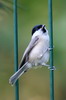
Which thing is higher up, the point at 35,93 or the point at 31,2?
the point at 31,2

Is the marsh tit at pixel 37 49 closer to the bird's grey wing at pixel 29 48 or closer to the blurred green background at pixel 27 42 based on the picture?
the bird's grey wing at pixel 29 48

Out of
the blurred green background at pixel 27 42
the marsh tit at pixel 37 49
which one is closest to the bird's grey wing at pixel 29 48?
the marsh tit at pixel 37 49

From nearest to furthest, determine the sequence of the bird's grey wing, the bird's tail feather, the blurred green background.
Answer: the bird's tail feather → the bird's grey wing → the blurred green background

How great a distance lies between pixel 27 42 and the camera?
11.5 feet

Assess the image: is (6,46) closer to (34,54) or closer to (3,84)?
(3,84)

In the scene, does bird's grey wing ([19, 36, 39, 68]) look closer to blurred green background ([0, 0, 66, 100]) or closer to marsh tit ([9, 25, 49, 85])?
marsh tit ([9, 25, 49, 85])

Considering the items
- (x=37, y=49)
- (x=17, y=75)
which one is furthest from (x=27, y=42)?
(x=17, y=75)

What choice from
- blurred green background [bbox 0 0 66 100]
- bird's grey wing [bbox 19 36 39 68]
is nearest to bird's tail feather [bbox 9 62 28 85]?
bird's grey wing [bbox 19 36 39 68]

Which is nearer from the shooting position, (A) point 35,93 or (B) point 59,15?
Result: (B) point 59,15

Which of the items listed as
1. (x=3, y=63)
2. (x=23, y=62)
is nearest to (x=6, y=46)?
(x=3, y=63)

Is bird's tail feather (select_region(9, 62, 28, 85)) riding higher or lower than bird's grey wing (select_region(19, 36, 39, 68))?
lower

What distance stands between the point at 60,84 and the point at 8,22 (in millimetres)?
475

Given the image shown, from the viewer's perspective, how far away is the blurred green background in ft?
11.0

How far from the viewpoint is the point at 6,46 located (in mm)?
3580
